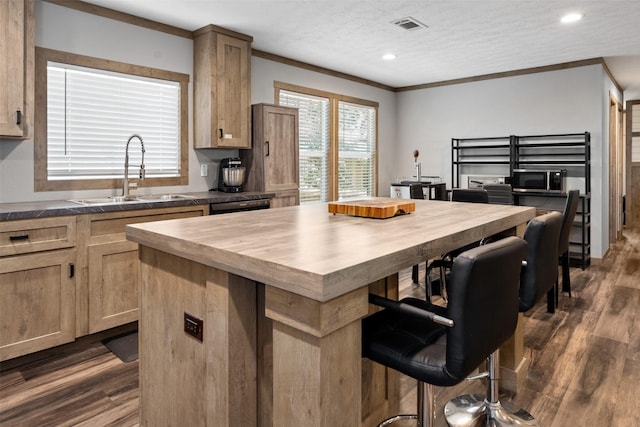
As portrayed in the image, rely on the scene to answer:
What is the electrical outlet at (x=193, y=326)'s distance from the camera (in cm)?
144

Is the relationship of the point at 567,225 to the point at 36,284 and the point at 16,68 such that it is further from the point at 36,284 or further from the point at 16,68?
the point at 16,68

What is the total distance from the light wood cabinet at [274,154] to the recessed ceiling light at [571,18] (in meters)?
2.63

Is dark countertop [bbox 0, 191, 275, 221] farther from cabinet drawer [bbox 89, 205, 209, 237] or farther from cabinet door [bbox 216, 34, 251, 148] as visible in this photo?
cabinet door [bbox 216, 34, 251, 148]

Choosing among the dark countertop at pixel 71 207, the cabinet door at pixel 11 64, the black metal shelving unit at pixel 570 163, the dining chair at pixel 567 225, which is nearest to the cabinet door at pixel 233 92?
the dark countertop at pixel 71 207

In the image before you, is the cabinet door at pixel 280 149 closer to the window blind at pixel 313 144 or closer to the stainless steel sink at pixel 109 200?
the window blind at pixel 313 144

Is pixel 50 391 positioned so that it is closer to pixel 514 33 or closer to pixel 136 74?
pixel 136 74

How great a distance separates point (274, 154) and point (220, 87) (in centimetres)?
83

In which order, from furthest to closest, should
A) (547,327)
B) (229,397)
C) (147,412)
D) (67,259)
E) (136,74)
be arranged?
1. (136,74)
2. (547,327)
3. (67,259)
4. (147,412)
5. (229,397)

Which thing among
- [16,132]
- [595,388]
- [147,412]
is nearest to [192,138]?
[16,132]

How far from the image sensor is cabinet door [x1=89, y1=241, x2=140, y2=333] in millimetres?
2869

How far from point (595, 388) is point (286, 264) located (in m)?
2.18

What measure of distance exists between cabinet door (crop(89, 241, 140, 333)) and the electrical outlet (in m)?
1.70

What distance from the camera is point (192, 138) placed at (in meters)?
4.14

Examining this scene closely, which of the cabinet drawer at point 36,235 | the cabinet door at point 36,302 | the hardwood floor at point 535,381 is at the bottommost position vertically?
the hardwood floor at point 535,381
